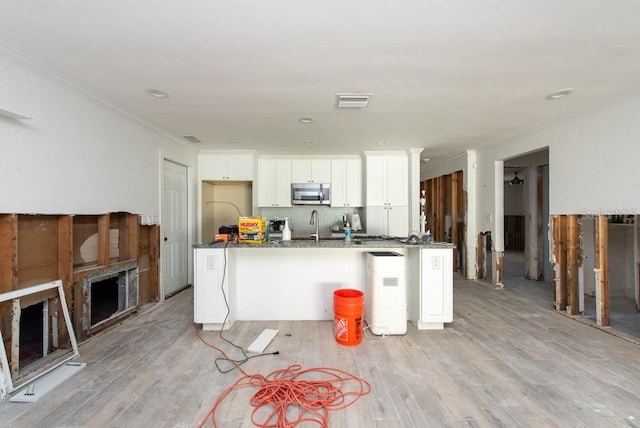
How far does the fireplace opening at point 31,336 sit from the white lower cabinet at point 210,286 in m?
1.23

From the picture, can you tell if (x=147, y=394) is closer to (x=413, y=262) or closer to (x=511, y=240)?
(x=413, y=262)

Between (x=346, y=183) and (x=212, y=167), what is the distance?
2.53 meters

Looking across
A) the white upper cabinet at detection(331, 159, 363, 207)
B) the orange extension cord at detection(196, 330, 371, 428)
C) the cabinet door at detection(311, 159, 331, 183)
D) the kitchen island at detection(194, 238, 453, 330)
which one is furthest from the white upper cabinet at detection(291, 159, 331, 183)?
the orange extension cord at detection(196, 330, 371, 428)

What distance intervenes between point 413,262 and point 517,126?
97.4 inches

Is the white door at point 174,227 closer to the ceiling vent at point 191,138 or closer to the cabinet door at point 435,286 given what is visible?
the ceiling vent at point 191,138

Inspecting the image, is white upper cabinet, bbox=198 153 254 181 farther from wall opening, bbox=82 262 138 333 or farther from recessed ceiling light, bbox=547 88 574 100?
recessed ceiling light, bbox=547 88 574 100

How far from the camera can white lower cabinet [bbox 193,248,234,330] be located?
2984mm

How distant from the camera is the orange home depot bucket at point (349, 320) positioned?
104 inches

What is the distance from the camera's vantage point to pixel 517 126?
3.83 meters

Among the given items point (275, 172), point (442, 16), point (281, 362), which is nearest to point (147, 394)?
point (281, 362)

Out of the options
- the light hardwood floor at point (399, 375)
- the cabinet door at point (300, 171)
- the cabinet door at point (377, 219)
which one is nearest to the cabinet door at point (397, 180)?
the cabinet door at point (377, 219)

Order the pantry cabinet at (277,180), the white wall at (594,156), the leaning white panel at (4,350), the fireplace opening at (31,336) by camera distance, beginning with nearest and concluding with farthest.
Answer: the leaning white panel at (4,350)
the fireplace opening at (31,336)
the white wall at (594,156)
the pantry cabinet at (277,180)

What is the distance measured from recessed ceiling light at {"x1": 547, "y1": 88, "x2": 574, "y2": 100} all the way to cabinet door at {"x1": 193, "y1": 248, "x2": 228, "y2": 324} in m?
3.73

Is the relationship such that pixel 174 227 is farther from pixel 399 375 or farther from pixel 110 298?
pixel 399 375
